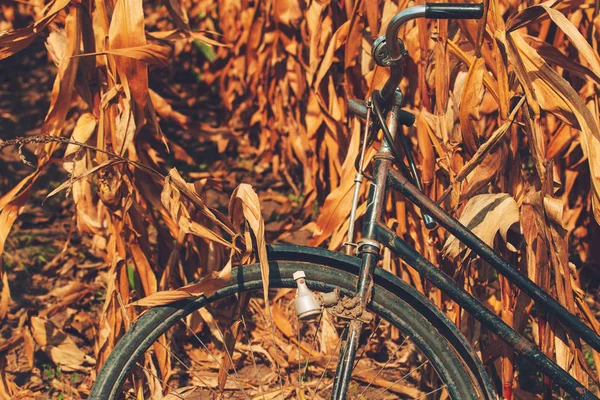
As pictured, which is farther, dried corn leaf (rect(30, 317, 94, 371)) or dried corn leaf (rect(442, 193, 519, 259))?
dried corn leaf (rect(30, 317, 94, 371))

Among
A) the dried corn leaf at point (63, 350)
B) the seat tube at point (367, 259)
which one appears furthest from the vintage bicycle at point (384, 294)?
the dried corn leaf at point (63, 350)

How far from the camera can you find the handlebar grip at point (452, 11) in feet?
5.34

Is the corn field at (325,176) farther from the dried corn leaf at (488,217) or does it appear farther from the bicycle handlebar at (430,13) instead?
the bicycle handlebar at (430,13)

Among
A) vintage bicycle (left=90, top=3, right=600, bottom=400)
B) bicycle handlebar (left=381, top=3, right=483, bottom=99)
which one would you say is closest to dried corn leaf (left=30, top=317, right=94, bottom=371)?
vintage bicycle (left=90, top=3, right=600, bottom=400)

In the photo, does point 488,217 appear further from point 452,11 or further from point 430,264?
point 452,11

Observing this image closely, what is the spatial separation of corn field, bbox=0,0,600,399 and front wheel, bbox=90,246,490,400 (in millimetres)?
82

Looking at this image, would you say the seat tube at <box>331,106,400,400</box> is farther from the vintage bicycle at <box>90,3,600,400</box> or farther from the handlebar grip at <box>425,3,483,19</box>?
the handlebar grip at <box>425,3,483,19</box>

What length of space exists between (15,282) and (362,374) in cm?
151

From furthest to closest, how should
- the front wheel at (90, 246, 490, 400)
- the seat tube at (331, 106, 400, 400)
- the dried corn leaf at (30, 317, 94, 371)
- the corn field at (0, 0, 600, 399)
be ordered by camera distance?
1. the dried corn leaf at (30, 317, 94, 371)
2. the corn field at (0, 0, 600, 399)
3. the front wheel at (90, 246, 490, 400)
4. the seat tube at (331, 106, 400, 400)

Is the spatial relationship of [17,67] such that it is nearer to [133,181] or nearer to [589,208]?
[133,181]

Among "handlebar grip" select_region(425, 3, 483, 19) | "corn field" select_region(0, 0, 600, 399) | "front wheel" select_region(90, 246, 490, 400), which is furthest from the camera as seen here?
"corn field" select_region(0, 0, 600, 399)

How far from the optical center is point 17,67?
4.78 m

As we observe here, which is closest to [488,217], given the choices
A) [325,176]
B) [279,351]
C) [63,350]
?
[279,351]

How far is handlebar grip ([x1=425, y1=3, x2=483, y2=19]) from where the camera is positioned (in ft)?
5.34
